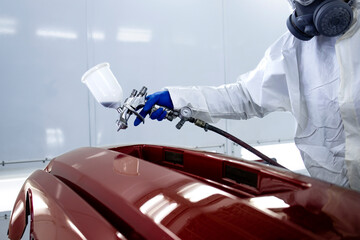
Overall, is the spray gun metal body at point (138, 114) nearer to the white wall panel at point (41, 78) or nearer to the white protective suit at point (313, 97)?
the white protective suit at point (313, 97)

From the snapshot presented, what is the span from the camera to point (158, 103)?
1.05 m

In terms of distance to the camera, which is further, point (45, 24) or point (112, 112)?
point (112, 112)

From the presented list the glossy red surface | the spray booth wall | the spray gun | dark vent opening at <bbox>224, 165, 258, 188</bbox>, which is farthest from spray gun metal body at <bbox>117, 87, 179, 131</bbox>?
the spray booth wall

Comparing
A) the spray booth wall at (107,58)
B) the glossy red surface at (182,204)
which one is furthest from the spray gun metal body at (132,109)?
the spray booth wall at (107,58)

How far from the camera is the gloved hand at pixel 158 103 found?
102 centimetres

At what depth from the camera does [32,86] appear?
5.52 ft

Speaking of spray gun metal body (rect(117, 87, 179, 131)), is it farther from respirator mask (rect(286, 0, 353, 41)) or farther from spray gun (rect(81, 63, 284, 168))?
respirator mask (rect(286, 0, 353, 41))

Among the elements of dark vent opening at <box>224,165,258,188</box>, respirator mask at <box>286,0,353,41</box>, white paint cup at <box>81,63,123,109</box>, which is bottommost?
dark vent opening at <box>224,165,258,188</box>

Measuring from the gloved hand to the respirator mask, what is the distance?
503 mm

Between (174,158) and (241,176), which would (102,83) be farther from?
(241,176)

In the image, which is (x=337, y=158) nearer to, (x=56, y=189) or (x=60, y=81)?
(x=56, y=189)

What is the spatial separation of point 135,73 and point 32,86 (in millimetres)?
666

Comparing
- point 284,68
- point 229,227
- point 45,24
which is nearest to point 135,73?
point 45,24

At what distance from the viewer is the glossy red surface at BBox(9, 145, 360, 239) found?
353 mm
